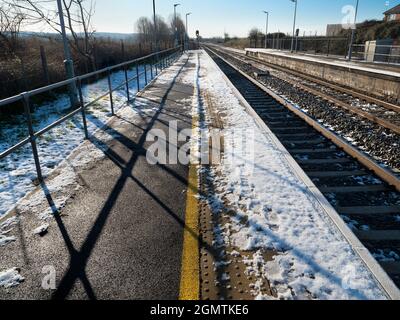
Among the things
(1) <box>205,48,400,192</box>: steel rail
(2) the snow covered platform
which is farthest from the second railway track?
(2) the snow covered platform

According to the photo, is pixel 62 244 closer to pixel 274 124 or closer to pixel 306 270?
pixel 306 270

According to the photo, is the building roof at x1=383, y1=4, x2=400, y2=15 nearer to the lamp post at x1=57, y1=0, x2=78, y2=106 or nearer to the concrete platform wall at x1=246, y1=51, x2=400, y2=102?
the concrete platform wall at x1=246, y1=51, x2=400, y2=102

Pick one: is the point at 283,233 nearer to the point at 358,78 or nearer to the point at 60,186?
the point at 60,186

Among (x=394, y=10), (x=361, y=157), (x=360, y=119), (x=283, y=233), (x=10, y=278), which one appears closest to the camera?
(x=10, y=278)

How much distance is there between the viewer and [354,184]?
4625 millimetres

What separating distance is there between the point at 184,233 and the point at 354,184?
2790 mm

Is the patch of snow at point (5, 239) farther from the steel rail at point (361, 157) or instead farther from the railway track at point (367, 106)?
the railway track at point (367, 106)

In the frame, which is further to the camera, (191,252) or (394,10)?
(394,10)

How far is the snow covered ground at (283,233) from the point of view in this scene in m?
2.60

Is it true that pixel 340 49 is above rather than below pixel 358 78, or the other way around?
above

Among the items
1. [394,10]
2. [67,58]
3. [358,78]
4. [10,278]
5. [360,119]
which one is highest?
[394,10]

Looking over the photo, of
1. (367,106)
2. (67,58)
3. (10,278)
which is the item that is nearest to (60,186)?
(10,278)

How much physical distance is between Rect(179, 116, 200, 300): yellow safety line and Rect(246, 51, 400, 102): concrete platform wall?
34.5 ft
